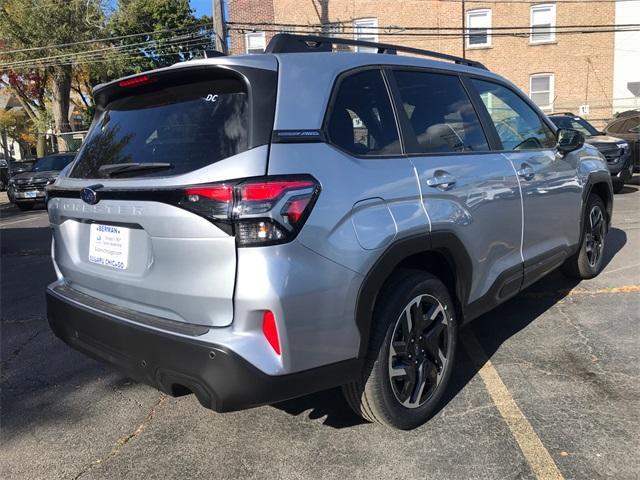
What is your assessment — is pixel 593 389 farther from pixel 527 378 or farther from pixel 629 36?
pixel 629 36

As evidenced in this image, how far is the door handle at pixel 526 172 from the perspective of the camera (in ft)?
12.0

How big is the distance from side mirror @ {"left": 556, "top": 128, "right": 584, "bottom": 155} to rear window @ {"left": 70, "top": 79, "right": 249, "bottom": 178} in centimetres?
290

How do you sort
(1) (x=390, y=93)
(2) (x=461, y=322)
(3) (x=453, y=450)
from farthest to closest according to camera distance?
(2) (x=461, y=322) < (1) (x=390, y=93) < (3) (x=453, y=450)

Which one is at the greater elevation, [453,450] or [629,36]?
[629,36]

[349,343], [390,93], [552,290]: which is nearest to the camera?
[349,343]

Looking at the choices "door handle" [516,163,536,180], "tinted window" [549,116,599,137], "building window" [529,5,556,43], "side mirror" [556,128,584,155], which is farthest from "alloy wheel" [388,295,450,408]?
"building window" [529,5,556,43]

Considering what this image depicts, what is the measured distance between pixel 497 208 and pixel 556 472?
1.50 metres

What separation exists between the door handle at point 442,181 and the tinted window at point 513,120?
2.97 ft

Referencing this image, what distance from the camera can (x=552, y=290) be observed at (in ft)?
17.1

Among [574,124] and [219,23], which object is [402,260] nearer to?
[574,124]

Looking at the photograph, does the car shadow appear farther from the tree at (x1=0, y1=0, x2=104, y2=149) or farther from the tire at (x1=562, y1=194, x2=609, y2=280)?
the tree at (x1=0, y1=0, x2=104, y2=149)

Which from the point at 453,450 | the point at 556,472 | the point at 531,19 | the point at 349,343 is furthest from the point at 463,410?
the point at 531,19

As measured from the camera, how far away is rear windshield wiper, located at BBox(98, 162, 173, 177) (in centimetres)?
242

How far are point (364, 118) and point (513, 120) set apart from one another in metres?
1.77
